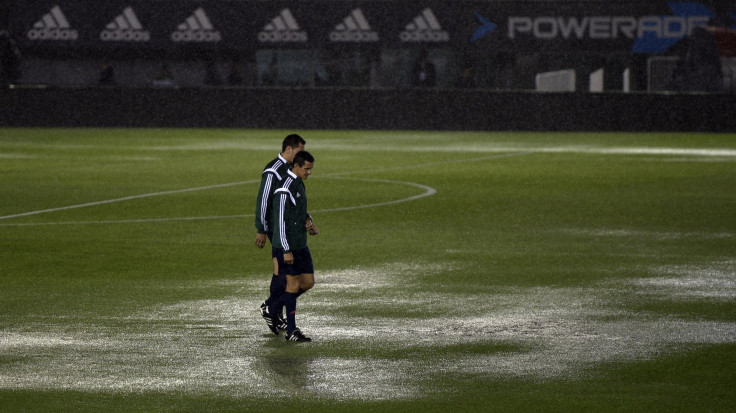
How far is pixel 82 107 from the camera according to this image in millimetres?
44656

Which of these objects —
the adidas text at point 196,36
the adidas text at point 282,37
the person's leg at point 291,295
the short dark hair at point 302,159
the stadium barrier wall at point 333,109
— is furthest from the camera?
the adidas text at point 196,36

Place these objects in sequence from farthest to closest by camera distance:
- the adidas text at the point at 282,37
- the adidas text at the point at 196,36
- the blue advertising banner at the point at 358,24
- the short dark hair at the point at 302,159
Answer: the adidas text at the point at 196,36, the adidas text at the point at 282,37, the blue advertising banner at the point at 358,24, the short dark hair at the point at 302,159

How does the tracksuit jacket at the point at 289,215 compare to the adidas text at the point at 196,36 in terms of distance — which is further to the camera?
the adidas text at the point at 196,36

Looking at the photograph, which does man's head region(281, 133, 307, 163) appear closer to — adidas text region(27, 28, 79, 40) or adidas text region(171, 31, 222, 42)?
adidas text region(171, 31, 222, 42)

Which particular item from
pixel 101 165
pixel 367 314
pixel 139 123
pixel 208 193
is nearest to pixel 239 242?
pixel 367 314

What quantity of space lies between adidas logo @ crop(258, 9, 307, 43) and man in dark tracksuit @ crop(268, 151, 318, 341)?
41653mm

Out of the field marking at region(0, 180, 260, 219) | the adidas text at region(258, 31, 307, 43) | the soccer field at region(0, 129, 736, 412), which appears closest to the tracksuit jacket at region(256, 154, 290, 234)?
the soccer field at region(0, 129, 736, 412)

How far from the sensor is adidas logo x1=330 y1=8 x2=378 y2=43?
5006cm

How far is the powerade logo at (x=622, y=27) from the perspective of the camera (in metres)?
47.9

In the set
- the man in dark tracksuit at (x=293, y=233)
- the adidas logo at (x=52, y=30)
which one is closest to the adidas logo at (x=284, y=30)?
the adidas logo at (x=52, y=30)

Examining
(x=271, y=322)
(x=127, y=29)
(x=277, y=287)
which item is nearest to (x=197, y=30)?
(x=127, y=29)

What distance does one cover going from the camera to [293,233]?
9141mm

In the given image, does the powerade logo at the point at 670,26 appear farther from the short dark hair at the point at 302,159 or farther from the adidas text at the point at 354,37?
the short dark hair at the point at 302,159

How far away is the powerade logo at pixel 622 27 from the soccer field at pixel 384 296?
75.8 feet
